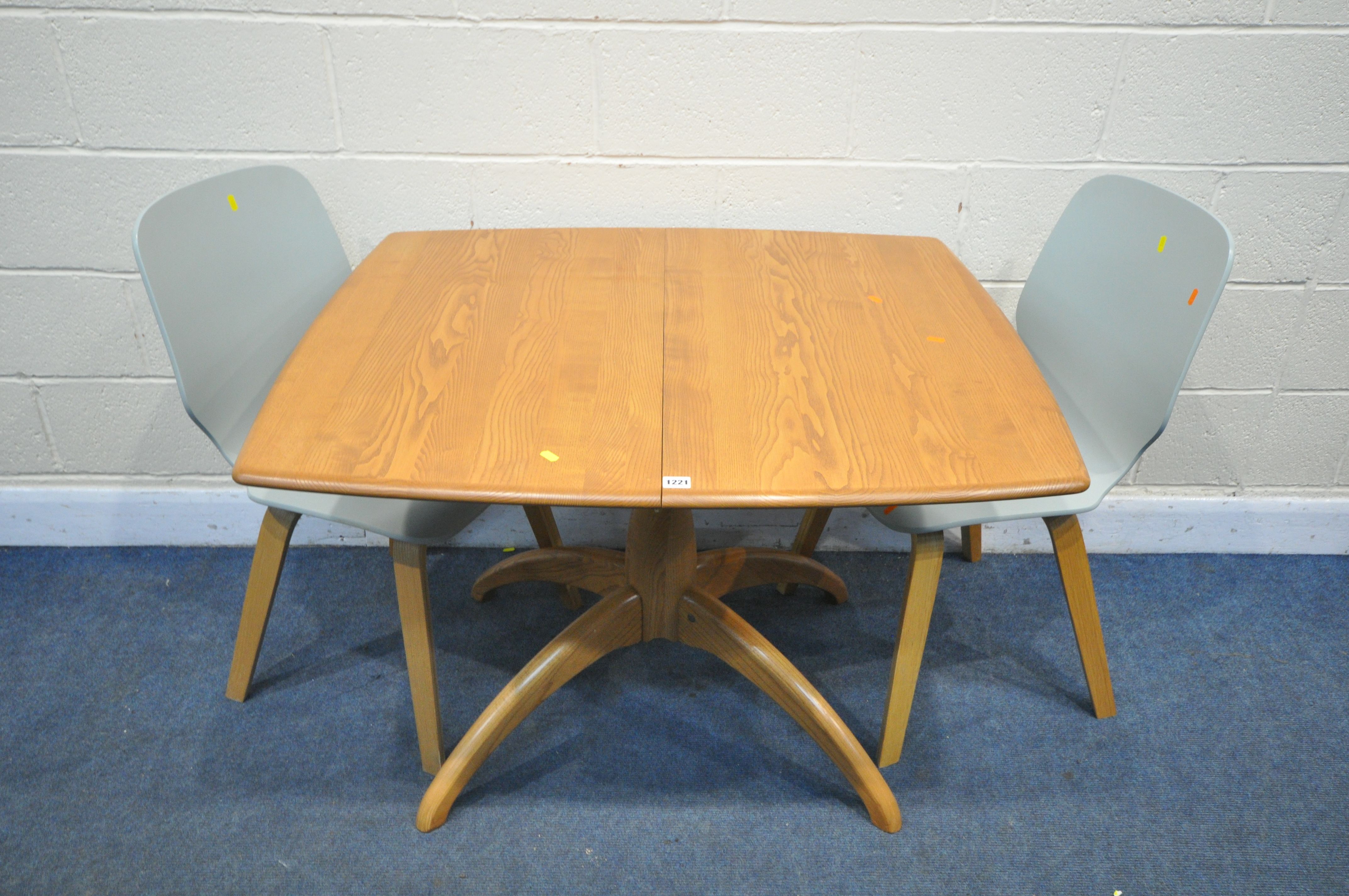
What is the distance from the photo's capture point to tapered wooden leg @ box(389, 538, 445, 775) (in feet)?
4.28

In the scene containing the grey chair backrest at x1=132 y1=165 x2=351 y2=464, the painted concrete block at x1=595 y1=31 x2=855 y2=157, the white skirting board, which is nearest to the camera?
the grey chair backrest at x1=132 y1=165 x2=351 y2=464

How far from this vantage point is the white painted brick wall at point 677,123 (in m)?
1.52

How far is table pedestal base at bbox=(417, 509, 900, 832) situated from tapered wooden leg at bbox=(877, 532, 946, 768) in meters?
0.07

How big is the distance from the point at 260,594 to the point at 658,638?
0.70m

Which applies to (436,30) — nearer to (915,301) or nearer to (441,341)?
(441,341)

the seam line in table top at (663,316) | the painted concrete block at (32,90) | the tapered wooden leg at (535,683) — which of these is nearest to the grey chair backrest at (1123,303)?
the seam line in table top at (663,316)

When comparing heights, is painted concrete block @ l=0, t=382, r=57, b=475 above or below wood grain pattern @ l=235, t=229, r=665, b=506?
below


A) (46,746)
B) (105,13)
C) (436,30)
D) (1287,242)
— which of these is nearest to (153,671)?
(46,746)

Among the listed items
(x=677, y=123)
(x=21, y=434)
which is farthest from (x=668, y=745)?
(x=21, y=434)

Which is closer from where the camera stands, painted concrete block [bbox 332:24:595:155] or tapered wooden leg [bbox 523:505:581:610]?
painted concrete block [bbox 332:24:595:155]

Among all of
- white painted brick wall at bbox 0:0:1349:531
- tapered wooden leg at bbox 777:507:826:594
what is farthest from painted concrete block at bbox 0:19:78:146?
tapered wooden leg at bbox 777:507:826:594

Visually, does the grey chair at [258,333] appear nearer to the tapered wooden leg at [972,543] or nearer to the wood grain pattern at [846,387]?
the wood grain pattern at [846,387]

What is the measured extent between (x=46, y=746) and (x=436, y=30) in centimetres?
140

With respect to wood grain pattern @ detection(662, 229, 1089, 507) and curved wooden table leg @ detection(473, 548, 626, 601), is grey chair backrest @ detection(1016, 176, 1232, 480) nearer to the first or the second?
wood grain pattern @ detection(662, 229, 1089, 507)
